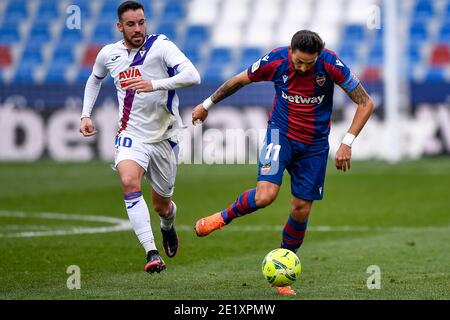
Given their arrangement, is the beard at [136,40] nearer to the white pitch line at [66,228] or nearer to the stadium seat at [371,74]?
the white pitch line at [66,228]

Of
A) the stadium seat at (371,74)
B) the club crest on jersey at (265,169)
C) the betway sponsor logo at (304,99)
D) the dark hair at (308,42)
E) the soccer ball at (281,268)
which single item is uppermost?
the stadium seat at (371,74)

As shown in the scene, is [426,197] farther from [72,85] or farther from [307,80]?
[72,85]

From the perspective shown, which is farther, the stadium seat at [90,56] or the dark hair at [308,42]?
the stadium seat at [90,56]

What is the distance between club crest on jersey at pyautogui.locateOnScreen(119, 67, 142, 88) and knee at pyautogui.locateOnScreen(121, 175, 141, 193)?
84cm

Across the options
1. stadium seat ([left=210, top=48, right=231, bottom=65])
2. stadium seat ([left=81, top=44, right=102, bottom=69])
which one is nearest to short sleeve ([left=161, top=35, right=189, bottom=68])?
stadium seat ([left=81, top=44, right=102, bottom=69])

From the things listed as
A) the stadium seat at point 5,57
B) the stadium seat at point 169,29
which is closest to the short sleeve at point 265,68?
the stadium seat at point 5,57

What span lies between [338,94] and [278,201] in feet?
26.1

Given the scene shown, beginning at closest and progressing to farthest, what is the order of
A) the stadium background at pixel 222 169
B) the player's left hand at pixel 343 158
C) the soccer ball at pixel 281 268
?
1. the soccer ball at pixel 281 268
2. the player's left hand at pixel 343 158
3. the stadium background at pixel 222 169

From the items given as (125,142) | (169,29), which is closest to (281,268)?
(125,142)

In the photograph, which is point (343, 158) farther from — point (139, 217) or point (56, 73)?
point (56, 73)

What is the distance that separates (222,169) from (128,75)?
1406cm

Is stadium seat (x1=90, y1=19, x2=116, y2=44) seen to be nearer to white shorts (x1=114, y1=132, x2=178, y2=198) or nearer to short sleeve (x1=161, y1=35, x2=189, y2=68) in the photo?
white shorts (x1=114, y1=132, x2=178, y2=198)

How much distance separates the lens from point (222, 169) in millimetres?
23438

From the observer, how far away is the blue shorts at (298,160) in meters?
8.73
